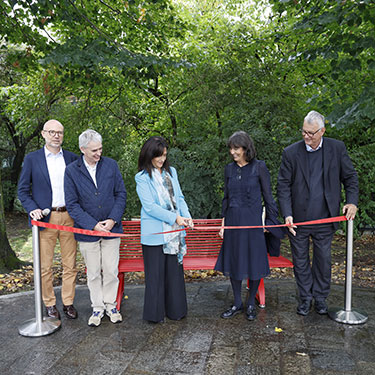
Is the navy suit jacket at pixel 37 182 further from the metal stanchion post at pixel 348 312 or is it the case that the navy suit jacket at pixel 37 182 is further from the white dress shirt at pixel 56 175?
the metal stanchion post at pixel 348 312

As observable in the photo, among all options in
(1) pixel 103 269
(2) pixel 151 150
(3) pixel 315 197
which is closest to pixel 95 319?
(1) pixel 103 269

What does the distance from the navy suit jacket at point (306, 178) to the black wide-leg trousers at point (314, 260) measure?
5.9 inches

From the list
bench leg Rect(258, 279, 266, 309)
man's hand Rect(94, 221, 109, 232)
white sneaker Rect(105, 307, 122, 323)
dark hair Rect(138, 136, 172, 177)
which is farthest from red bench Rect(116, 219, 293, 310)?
dark hair Rect(138, 136, 172, 177)

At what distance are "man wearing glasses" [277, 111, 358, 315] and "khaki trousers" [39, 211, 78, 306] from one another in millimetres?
2291

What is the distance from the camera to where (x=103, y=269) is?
4102 millimetres

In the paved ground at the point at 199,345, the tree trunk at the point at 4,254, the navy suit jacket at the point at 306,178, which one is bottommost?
the paved ground at the point at 199,345

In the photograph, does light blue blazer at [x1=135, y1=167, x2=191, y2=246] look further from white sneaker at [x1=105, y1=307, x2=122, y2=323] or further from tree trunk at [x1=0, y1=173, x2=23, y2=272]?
tree trunk at [x1=0, y1=173, x2=23, y2=272]

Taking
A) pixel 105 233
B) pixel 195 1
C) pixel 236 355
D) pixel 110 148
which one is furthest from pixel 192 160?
pixel 195 1

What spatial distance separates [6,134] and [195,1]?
9.67m

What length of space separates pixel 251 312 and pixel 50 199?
94.4 inches

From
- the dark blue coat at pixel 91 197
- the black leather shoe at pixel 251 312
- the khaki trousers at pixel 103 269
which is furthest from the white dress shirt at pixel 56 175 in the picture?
the black leather shoe at pixel 251 312

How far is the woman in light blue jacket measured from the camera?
391cm

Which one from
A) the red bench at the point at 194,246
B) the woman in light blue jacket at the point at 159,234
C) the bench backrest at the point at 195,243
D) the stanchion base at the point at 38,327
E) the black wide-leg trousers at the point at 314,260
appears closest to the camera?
the stanchion base at the point at 38,327

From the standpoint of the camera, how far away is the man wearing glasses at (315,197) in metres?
4.06
